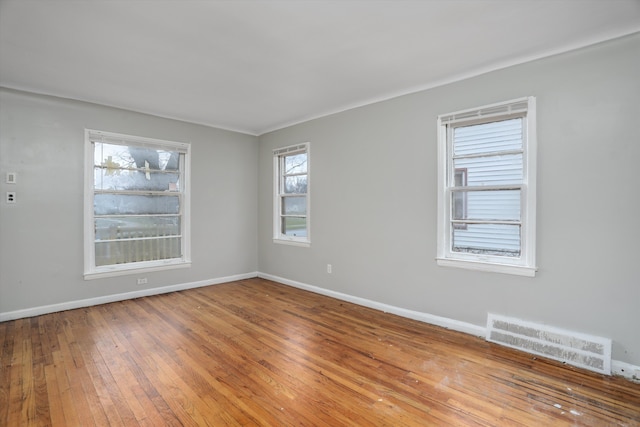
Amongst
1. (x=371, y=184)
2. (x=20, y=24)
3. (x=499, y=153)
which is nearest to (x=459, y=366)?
(x=499, y=153)

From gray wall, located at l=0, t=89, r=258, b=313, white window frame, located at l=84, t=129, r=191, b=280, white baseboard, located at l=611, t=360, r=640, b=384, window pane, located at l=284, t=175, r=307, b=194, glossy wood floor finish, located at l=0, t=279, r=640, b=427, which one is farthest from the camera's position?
window pane, located at l=284, t=175, r=307, b=194

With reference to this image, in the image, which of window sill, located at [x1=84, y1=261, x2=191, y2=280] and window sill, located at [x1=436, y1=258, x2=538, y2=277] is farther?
window sill, located at [x1=84, y1=261, x2=191, y2=280]

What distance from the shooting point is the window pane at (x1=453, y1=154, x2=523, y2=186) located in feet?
9.75

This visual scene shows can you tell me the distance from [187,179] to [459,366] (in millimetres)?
4390

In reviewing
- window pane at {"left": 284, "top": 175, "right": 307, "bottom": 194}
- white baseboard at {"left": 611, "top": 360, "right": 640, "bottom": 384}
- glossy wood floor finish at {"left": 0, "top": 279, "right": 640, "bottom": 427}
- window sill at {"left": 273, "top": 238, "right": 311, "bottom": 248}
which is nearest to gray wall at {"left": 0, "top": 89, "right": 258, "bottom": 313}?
glossy wood floor finish at {"left": 0, "top": 279, "right": 640, "bottom": 427}

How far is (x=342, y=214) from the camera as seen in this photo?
14.3 feet

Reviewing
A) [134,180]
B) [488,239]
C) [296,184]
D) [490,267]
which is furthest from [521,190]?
[134,180]

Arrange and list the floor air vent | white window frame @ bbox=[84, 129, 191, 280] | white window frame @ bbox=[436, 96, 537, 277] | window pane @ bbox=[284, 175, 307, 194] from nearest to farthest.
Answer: the floor air vent < white window frame @ bbox=[436, 96, 537, 277] < white window frame @ bbox=[84, 129, 191, 280] < window pane @ bbox=[284, 175, 307, 194]

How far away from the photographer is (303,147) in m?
4.92

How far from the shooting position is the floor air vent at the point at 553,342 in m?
2.48

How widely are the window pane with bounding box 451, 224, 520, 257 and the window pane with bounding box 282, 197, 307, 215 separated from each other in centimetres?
242

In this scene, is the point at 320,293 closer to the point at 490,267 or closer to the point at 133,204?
the point at 490,267

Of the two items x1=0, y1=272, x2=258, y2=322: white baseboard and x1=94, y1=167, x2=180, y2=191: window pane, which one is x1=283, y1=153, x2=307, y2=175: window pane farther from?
x1=0, y1=272, x2=258, y2=322: white baseboard

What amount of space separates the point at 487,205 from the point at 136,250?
182 inches
